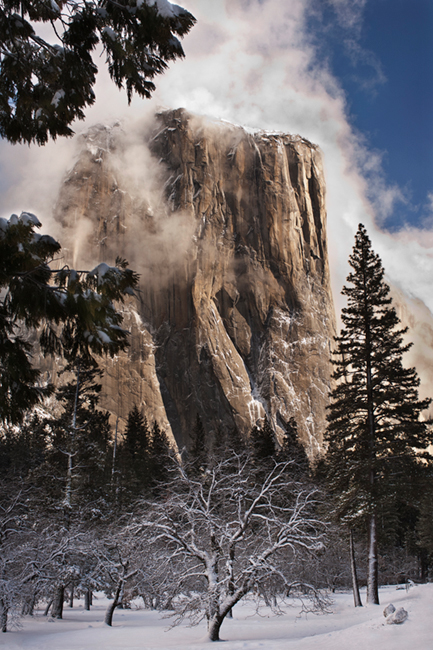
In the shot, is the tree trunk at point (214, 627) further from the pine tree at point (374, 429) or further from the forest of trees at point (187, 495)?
the pine tree at point (374, 429)

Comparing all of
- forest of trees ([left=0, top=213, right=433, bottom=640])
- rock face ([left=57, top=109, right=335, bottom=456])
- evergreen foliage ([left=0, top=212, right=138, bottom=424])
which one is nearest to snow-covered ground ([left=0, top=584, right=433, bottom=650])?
forest of trees ([left=0, top=213, right=433, bottom=640])

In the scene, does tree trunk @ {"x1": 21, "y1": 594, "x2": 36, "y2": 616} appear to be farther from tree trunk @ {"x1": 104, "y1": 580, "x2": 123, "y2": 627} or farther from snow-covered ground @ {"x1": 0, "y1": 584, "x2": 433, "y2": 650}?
tree trunk @ {"x1": 104, "y1": 580, "x2": 123, "y2": 627}

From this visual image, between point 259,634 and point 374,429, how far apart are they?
355 inches

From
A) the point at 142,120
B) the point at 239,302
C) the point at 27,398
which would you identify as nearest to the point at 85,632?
the point at 27,398

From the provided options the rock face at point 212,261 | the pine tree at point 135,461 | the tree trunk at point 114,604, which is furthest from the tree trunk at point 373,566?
the rock face at point 212,261

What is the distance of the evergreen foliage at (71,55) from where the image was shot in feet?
15.5

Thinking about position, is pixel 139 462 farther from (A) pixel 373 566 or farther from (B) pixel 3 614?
(A) pixel 373 566

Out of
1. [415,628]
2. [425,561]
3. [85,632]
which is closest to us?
[415,628]

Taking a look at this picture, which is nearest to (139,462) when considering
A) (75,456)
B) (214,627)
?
(75,456)

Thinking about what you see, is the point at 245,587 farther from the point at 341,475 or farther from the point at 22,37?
the point at 22,37

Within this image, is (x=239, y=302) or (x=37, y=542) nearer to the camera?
(x=37, y=542)

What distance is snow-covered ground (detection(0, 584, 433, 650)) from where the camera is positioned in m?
10.8

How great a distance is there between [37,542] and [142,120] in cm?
12218

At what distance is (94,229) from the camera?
11325 centimetres
